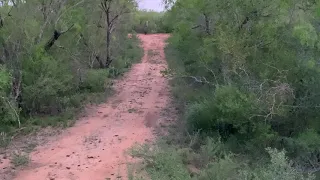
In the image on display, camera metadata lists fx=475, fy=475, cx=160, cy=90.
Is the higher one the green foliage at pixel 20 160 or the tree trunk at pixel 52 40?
the tree trunk at pixel 52 40

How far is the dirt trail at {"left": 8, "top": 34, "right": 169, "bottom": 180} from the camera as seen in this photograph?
34.2 ft

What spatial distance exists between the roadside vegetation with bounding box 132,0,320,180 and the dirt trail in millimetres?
904

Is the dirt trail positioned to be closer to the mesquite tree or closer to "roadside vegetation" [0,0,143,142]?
"roadside vegetation" [0,0,143,142]

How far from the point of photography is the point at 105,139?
13211mm

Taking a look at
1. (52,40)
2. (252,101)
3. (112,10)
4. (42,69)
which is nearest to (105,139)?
(42,69)

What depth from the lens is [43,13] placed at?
1542cm

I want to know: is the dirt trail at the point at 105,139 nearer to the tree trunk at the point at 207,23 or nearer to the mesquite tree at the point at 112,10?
the mesquite tree at the point at 112,10

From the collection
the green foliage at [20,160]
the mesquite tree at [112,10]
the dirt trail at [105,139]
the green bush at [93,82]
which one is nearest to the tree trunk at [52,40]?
the dirt trail at [105,139]

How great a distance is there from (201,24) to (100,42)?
30.2 ft

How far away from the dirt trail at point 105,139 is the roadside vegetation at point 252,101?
90cm

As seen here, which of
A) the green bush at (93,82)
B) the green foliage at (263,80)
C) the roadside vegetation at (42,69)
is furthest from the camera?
the green bush at (93,82)

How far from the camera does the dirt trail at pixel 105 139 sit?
34.2 feet

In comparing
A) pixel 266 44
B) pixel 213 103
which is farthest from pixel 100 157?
pixel 266 44

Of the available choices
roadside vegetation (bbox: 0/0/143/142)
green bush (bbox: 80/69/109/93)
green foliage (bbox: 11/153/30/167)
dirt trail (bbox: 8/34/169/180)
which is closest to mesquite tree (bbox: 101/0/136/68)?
roadside vegetation (bbox: 0/0/143/142)
